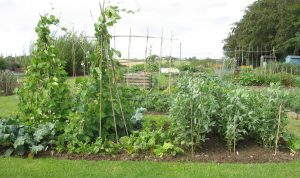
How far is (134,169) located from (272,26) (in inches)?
Answer: 1429

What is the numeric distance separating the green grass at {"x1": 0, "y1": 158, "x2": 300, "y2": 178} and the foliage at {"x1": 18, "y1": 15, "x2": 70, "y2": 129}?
3.88 ft

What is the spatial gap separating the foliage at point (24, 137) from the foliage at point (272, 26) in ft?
105

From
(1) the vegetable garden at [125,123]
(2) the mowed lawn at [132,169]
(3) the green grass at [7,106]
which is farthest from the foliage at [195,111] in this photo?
(3) the green grass at [7,106]

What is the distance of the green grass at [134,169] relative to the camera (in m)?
4.94

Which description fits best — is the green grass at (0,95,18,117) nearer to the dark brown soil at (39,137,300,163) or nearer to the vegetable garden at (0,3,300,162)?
the vegetable garden at (0,3,300,162)

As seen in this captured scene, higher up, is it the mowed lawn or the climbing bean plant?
the climbing bean plant

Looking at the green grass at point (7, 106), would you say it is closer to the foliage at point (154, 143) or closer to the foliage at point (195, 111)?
the foliage at point (154, 143)

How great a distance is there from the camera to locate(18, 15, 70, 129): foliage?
21.3ft

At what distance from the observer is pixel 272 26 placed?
38625 millimetres

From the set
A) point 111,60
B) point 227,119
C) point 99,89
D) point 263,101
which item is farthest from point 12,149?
point 263,101

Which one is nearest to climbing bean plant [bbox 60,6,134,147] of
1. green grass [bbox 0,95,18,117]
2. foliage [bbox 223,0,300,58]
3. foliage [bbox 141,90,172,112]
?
foliage [bbox 141,90,172,112]

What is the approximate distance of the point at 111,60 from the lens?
235 inches

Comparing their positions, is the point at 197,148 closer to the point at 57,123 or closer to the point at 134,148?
the point at 134,148

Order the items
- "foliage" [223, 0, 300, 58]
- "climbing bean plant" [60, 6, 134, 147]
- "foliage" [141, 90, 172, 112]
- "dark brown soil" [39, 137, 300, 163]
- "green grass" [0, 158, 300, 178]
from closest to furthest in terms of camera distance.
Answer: "green grass" [0, 158, 300, 178] → "dark brown soil" [39, 137, 300, 163] → "climbing bean plant" [60, 6, 134, 147] → "foliage" [141, 90, 172, 112] → "foliage" [223, 0, 300, 58]
